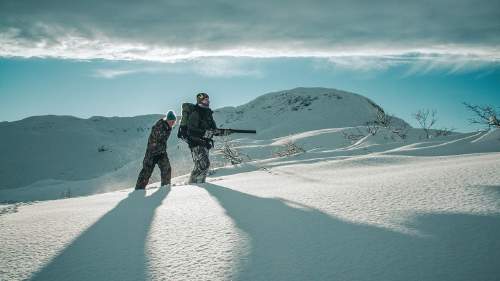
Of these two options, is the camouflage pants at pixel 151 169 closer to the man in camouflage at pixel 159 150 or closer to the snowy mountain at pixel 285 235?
the man in camouflage at pixel 159 150

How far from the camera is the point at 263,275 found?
117cm

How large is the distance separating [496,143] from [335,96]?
38984 millimetres

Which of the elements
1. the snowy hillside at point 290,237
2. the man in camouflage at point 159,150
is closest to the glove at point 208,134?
the man in camouflage at point 159,150

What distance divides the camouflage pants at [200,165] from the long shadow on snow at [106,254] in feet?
9.22

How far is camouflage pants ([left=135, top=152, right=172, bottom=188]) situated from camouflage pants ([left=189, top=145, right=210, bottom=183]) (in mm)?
525

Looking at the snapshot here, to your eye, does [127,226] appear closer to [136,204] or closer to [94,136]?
[136,204]

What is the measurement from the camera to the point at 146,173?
5.29 metres

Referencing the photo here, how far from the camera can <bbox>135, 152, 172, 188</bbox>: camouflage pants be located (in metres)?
5.27

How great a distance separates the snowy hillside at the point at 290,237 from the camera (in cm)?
117

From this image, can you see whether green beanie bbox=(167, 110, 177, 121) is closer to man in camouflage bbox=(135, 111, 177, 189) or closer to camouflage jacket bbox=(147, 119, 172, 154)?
man in camouflage bbox=(135, 111, 177, 189)

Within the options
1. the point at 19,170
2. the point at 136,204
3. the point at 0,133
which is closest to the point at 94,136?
the point at 0,133

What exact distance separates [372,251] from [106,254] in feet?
3.75

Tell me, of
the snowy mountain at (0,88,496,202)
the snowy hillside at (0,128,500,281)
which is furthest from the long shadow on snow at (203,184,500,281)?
the snowy mountain at (0,88,496,202)

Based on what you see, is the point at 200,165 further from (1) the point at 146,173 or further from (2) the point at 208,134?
(1) the point at 146,173
